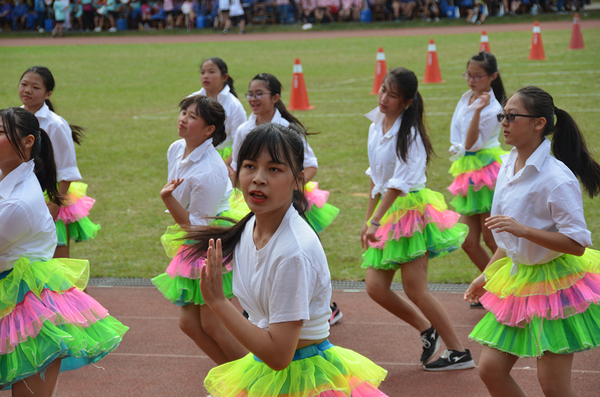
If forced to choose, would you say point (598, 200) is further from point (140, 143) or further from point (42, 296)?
point (140, 143)

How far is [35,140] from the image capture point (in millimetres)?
3477

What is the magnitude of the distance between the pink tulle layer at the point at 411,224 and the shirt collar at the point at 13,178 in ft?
7.27

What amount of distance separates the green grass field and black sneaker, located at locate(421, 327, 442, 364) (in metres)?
1.63

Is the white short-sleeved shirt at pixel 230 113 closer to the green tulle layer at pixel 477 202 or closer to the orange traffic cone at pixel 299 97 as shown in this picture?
the green tulle layer at pixel 477 202

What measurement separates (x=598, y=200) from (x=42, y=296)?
6.60 metres

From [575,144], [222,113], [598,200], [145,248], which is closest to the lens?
[575,144]

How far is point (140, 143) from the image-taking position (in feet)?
38.7

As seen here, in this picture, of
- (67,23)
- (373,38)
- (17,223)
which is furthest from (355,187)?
(67,23)

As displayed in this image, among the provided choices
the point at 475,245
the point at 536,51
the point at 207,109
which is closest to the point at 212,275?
the point at 207,109

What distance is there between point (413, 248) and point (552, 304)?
52.9 inches

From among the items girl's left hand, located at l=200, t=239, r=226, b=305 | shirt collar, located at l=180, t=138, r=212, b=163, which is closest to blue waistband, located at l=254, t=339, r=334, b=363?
girl's left hand, located at l=200, t=239, r=226, b=305

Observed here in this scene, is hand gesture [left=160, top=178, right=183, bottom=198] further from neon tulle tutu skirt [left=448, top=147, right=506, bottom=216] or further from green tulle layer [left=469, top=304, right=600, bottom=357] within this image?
neon tulle tutu skirt [left=448, top=147, right=506, bottom=216]

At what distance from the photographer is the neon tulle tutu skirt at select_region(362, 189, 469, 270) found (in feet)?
14.4

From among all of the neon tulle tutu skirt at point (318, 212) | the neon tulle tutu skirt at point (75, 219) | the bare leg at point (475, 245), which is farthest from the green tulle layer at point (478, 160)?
the neon tulle tutu skirt at point (75, 219)
